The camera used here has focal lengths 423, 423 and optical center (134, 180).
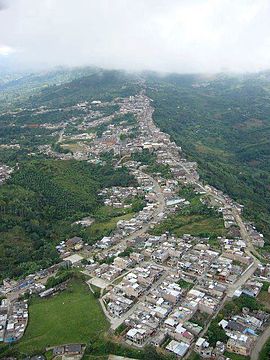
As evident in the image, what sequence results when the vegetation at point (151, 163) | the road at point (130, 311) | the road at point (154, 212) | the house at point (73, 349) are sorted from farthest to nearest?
the vegetation at point (151, 163)
the road at point (154, 212)
the road at point (130, 311)
the house at point (73, 349)

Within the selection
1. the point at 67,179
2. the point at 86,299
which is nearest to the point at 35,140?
the point at 67,179

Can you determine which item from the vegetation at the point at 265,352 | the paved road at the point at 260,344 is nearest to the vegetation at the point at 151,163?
the paved road at the point at 260,344

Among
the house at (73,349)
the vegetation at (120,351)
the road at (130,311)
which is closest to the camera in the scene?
the vegetation at (120,351)

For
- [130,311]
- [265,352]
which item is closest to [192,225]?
[130,311]

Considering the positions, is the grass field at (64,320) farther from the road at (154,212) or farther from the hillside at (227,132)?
the hillside at (227,132)

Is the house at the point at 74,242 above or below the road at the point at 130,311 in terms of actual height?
below

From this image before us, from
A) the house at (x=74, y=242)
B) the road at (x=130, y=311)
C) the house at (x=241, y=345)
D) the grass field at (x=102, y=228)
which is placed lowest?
the house at (x=74, y=242)

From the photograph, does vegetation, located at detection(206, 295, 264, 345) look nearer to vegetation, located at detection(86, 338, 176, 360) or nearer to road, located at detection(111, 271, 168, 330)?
vegetation, located at detection(86, 338, 176, 360)
